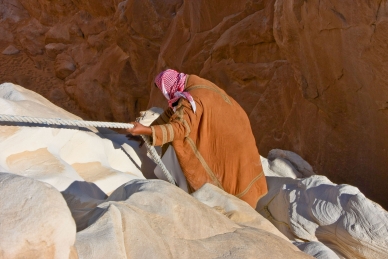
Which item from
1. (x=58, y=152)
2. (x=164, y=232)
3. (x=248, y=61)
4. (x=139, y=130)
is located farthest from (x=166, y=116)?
(x=248, y=61)

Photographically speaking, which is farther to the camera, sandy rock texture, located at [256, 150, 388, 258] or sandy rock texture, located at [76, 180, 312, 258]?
sandy rock texture, located at [256, 150, 388, 258]

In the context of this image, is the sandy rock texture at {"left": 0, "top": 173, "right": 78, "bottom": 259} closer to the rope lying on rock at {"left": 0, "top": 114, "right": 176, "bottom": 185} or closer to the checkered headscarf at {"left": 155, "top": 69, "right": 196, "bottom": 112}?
the rope lying on rock at {"left": 0, "top": 114, "right": 176, "bottom": 185}

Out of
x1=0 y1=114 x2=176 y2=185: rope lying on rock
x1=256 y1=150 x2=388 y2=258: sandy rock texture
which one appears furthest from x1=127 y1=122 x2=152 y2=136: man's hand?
x1=256 y1=150 x2=388 y2=258: sandy rock texture

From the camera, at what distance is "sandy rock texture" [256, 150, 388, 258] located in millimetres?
2955

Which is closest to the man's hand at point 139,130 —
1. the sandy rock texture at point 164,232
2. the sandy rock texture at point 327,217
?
the sandy rock texture at point 164,232

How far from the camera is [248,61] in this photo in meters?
7.21

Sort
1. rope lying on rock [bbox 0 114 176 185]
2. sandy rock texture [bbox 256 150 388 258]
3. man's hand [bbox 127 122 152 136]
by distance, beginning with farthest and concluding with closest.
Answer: man's hand [bbox 127 122 152 136] → sandy rock texture [bbox 256 150 388 258] → rope lying on rock [bbox 0 114 176 185]

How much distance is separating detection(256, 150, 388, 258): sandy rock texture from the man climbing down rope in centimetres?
24

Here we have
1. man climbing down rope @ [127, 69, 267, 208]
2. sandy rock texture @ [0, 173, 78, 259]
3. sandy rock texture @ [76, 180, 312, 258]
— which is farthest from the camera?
man climbing down rope @ [127, 69, 267, 208]

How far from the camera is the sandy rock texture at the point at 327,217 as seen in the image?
9.70ft

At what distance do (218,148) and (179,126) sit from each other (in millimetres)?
457

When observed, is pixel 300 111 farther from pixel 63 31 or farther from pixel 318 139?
pixel 63 31

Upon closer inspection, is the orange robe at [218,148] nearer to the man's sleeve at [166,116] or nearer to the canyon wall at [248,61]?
Result: the man's sleeve at [166,116]

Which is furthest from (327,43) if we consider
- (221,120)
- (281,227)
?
(281,227)
